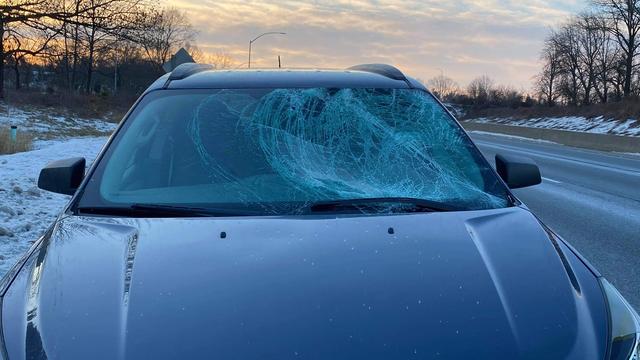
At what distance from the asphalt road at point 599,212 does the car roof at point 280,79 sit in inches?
101

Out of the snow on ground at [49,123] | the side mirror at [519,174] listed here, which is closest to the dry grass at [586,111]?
the snow on ground at [49,123]

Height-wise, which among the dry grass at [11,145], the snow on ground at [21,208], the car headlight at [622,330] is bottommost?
the dry grass at [11,145]

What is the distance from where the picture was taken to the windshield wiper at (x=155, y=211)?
105 inches

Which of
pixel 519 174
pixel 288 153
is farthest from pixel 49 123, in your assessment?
pixel 519 174

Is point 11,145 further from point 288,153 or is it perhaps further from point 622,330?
point 622,330

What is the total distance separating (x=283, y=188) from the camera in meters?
2.89

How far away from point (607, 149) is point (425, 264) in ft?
89.3

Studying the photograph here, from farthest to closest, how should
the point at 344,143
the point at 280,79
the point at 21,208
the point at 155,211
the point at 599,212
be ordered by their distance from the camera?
the point at 599,212
the point at 21,208
the point at 280,79
the point at 344,143
the point at 155,211

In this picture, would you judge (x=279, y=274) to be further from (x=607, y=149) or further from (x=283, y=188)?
(x=607, y=149)

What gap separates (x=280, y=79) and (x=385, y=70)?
717 millimetres

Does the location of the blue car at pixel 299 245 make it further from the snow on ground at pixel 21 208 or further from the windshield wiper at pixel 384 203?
the snow on ground at pixel 21 208

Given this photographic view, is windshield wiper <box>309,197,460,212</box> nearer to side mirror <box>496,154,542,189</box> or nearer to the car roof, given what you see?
side mirror <box>496,154,542,189</box>

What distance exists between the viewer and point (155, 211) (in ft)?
8.79

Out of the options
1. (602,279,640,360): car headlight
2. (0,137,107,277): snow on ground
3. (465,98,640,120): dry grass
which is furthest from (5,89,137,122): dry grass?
(602,279,640,360): car headlight
